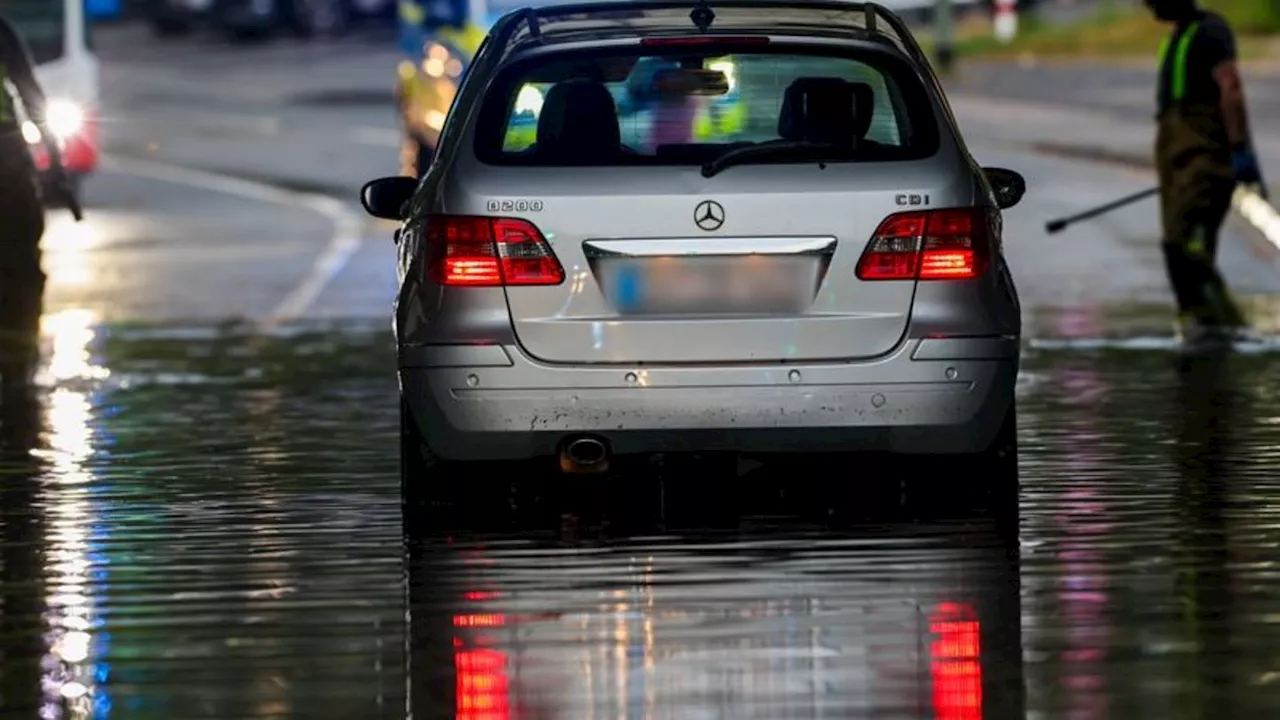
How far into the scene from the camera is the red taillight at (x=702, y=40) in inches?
418

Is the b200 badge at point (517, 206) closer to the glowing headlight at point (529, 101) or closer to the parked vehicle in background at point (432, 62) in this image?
the glowing headlight at point (529, 101)

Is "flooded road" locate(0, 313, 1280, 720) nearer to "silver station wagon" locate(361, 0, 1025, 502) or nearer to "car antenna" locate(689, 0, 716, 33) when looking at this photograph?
"silver station wagon" locate(361, 0, 1025, 502)

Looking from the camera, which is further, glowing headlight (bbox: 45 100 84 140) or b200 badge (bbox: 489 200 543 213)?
glowing headlight (bbox: 45 100 84 140)

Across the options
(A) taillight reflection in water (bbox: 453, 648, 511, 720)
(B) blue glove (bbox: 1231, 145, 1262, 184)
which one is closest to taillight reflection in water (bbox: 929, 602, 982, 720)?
(A) taillight reflection in water (bbox: 453, 648, 511, 720)

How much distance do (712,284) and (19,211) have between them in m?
7.04

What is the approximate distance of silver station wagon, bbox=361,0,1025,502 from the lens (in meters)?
10.3

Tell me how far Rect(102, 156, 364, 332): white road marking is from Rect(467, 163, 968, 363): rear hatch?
8.79 metres

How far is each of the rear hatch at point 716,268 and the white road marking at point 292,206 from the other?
28.8 feet

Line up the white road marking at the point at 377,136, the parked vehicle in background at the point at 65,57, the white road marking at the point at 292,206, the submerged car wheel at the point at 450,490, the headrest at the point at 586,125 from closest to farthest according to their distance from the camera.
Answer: the headrest at the point at 586,125
the submerged car wheel at the point at 450,490
the white road marking at the point at 292,206
the parked vehicle in background at the point at 65,57
the white road marking at the point at 377,136

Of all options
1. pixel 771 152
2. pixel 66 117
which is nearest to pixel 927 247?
pixel 771 152

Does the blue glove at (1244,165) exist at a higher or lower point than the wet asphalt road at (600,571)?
lower

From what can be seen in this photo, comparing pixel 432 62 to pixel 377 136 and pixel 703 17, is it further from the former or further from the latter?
pixel 703 17

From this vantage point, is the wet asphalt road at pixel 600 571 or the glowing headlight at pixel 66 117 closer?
the wet asphalt road at pixel 600 571

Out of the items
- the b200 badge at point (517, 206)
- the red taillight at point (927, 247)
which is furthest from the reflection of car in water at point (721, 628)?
the b200 badge at point (517, 206)
